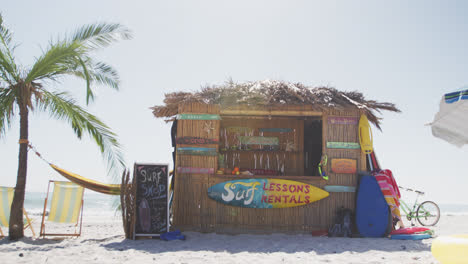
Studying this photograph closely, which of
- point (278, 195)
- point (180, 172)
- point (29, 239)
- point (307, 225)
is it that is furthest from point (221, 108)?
point (29, 239)

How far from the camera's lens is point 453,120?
11.0 feet

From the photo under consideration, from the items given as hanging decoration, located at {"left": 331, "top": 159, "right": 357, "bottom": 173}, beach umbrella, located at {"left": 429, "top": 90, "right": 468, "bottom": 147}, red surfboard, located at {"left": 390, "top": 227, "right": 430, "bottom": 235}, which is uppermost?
beach umbrella, located at {"left": 429, "top": 90, "right": 468, "bottom": 147}

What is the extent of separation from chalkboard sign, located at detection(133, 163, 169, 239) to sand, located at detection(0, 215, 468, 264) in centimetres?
28

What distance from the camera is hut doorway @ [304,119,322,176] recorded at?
902 cm

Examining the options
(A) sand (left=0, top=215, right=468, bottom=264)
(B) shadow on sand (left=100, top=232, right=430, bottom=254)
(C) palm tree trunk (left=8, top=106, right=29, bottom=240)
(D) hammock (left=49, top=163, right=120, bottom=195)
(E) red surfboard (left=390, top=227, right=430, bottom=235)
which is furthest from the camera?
(D) hammock (left=49, top=163, right=120, bottom=195)

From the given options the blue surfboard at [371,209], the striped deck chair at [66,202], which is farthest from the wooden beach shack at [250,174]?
the striped deck chair at [66,202]


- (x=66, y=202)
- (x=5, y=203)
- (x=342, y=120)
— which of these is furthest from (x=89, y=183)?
(x=342, y=120)

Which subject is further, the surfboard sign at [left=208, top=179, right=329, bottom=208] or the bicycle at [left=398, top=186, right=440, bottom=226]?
the bicycle at [left=398, top=186, right=440, bottom=226]

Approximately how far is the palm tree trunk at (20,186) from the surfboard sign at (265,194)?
10.9 feet

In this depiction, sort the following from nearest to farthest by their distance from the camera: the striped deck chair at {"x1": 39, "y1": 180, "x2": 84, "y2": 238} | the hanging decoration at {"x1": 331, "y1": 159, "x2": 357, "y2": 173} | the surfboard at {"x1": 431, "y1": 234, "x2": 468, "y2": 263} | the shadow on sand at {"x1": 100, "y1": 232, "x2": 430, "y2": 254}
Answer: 1. the surfboard at {"x1": 431, "y1": 234, "x2": 468, "y2": 263}
2. the shadow on sand at {"x1": 100, "y1": 232, "x2": 430, "y2": 254}
3. the striped deck chair at {"x1": 39, "y1": 180, "x2": 84, "y2": 238}
4. the hanging decoration at {"x1": 331, "y1": 159, "x2": 357, "y2": 173}

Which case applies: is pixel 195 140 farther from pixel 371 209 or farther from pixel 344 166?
pixel 371 209

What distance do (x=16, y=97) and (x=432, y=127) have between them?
21.4ft

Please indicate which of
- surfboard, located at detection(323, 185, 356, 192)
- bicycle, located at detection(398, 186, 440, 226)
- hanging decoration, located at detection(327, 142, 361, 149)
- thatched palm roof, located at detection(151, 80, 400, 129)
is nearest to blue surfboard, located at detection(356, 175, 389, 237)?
surfboard, located at detection(323, 185, 356, 192)

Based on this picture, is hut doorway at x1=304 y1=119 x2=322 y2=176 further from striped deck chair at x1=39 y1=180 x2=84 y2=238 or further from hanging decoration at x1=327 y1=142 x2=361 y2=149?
striped deck chair at x1=39 y1=180 x2=84 y2=238
